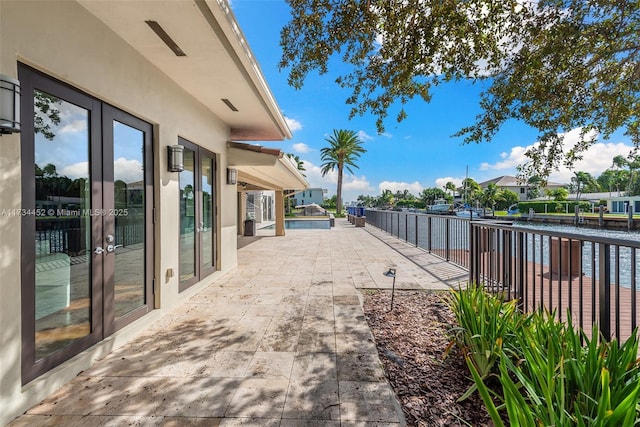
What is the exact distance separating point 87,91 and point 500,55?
4659 mm

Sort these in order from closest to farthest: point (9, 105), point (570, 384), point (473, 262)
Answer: point (570, 384) < point (9, 105) < point (473, 262)

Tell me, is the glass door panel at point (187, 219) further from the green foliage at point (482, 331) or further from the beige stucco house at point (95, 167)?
the green foliage at point (482, 331)

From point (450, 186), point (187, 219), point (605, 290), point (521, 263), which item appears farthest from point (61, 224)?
point (450, 186)

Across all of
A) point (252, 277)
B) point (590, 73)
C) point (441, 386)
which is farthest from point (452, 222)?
point (441, 386)

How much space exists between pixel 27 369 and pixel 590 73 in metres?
6.65

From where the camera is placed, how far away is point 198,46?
324 centimetres

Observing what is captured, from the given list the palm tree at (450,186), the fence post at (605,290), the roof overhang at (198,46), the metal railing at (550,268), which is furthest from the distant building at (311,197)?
the fence post at (605,290)

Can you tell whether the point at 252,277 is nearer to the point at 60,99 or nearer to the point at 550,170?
the point at 60,99

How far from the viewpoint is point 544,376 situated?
1.74m

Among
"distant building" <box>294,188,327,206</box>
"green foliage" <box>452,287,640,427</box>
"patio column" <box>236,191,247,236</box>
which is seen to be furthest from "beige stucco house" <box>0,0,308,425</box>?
"distant building" <box>294,188,327,206</box>

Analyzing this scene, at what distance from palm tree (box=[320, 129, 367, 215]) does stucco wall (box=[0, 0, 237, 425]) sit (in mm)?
29580

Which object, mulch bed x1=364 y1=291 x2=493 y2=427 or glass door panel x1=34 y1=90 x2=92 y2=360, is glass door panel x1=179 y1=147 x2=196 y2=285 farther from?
mulch bed x1=364 y1=291 x2=493 y2=427

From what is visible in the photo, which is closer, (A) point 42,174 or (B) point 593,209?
(A) point 42,174

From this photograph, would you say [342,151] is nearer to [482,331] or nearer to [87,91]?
[87,91]
